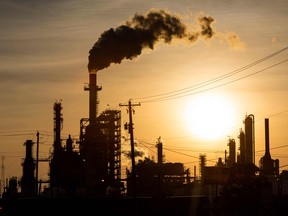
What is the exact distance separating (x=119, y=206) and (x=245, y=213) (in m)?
9.15

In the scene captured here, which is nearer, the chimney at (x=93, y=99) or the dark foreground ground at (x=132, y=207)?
the dark foreground ground at (x=132, y=207)

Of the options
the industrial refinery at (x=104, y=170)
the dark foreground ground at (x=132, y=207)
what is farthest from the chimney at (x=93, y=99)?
the dark foreground ground at (x=132, y=207)

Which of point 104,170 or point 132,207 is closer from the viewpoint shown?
point 132,207

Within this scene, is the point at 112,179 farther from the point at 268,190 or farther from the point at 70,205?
the point at 268,190

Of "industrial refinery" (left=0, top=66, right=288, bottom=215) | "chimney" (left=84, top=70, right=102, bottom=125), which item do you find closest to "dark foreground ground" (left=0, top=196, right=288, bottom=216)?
"industrial refinery" (left=0, top=66, right=288, bottom=215)

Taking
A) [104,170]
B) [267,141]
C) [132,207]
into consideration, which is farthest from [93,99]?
[132,207]

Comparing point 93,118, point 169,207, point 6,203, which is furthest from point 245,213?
point 93,118

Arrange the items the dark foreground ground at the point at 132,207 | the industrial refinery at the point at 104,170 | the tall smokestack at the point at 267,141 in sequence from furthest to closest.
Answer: the tall smokestack at the point at 267,141 < the industrial refinery at the point at 104,170 < the dark foreground ground at the point at 132,207

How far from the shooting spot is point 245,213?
50656mm

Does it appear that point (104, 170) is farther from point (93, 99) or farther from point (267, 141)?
point (267, 141)

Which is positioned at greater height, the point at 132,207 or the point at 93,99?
the point at 93,99

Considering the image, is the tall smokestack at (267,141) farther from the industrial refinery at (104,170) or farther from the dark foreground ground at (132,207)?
the dark foreground ground at (132,207)

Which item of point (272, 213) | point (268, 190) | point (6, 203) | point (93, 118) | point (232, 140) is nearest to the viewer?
point (268, 190)

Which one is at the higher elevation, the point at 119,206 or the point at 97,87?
the point at 97,87
